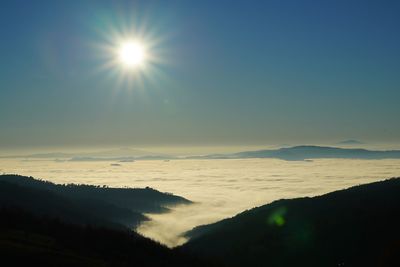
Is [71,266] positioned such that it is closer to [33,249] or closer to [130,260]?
[33,249]

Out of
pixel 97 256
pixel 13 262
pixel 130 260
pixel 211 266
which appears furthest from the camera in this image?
pixel 211 266

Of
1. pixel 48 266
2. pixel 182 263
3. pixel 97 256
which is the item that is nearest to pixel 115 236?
pixel 182 263

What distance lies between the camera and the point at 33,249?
104812mm

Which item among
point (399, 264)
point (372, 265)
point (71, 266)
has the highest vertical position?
point (71, 266)

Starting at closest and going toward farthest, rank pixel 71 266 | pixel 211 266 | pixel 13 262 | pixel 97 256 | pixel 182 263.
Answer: pixel 13 262 < pixel 71 266 < pixel 97 256 < pixel 182 263 < pixel 211 266

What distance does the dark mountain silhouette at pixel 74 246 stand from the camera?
4102 inches

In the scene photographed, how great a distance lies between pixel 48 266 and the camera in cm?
9344

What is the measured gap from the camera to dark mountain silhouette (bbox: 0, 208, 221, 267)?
10419 cm

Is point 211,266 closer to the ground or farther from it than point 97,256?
closer to the ground

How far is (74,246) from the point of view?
14138cm

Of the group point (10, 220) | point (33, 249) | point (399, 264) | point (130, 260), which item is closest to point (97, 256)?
point (130, 260)

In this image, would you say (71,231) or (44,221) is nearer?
(71,231)

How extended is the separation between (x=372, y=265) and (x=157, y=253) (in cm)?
10205

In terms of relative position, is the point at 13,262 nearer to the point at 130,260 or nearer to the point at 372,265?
the point at 130,260
